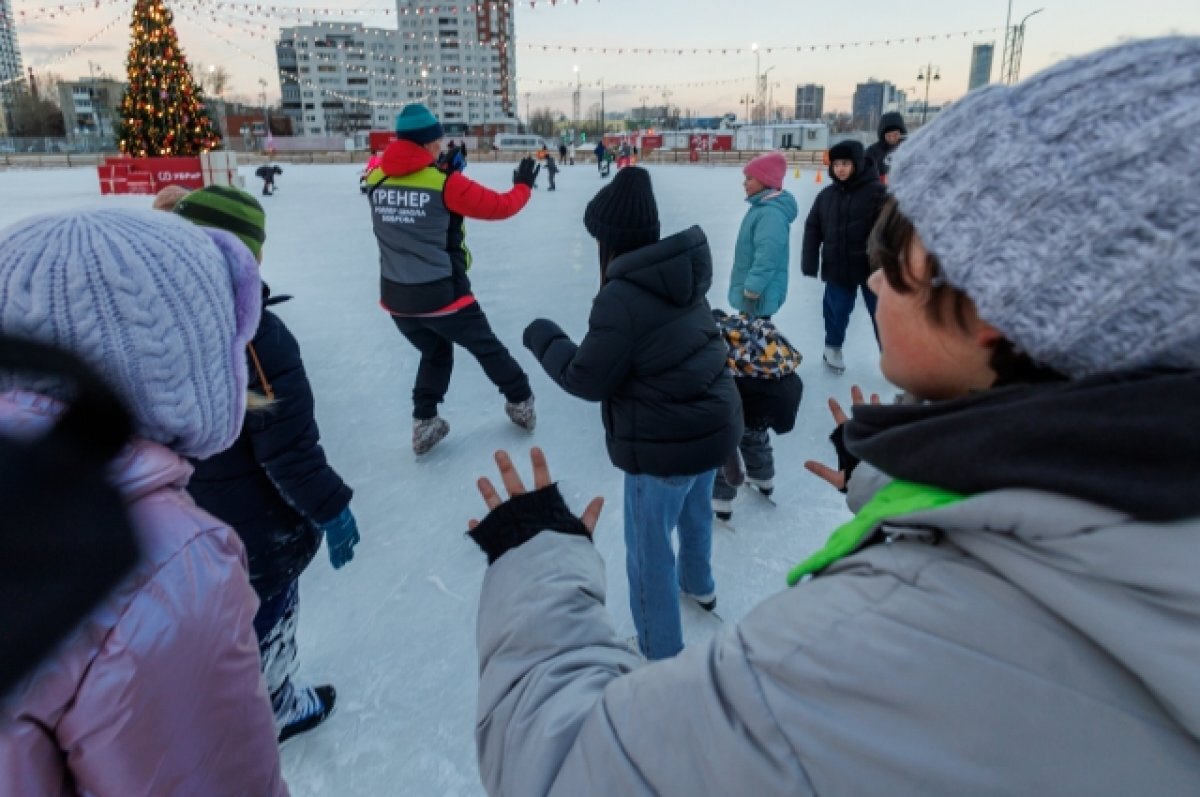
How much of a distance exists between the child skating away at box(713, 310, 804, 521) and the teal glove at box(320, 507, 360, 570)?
1.43 meters

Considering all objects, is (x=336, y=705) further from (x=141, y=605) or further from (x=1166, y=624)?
(x=1166, y=624)

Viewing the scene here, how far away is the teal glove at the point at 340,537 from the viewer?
192cm

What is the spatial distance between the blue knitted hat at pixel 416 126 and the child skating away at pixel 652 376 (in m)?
1.55

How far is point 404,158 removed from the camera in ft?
10.8

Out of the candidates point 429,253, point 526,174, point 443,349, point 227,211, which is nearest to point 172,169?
point 526,174

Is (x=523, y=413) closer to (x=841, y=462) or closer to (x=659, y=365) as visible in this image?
(x=659, y=365)

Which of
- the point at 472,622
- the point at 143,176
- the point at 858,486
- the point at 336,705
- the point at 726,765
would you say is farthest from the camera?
the point at 143,176

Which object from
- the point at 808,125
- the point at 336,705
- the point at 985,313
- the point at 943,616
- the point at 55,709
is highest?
the point at 808,125

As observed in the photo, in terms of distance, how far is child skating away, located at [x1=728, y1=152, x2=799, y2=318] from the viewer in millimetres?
4234

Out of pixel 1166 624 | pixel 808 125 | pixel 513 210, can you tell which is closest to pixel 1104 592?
pixel 1166 624

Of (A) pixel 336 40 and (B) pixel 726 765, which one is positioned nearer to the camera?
(B) pixel 726 765

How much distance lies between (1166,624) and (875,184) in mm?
4589

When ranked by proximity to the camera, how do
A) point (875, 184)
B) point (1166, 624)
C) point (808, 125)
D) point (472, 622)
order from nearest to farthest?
1. point (1166, 624)
2. point (472, 622)
3. point (875, 184)
4. point (808, 125)

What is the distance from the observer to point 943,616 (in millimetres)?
523
